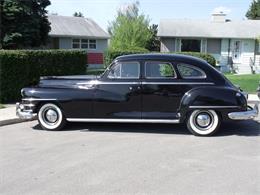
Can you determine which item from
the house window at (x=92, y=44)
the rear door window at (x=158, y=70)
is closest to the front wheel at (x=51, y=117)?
the rear door window at (x=158, y=70)

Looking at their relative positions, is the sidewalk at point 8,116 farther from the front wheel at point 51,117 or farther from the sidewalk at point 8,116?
the front wheel at point 51,117

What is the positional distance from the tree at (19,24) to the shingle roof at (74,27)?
1072 cm

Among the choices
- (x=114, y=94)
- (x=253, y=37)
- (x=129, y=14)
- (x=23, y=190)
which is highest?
(x=129, y=14)

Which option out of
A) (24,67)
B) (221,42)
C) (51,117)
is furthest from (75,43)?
(51,117)

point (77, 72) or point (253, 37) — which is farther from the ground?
point (253, 37)

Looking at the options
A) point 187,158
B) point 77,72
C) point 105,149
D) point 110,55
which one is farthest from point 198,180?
point 110,55

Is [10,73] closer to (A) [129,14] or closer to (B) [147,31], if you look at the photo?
(B) [147,31]

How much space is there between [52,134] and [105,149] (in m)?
1.82

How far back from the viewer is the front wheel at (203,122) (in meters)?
8.90

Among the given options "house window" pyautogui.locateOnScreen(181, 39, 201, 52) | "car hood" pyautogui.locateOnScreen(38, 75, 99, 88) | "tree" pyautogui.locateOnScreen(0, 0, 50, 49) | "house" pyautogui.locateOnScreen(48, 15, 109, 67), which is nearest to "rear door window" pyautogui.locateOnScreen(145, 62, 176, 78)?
"car hood" pyautogui.locateOnScreen(38, 75, 99, 88)

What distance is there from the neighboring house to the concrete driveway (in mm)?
27068

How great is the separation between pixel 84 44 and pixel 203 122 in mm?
34078

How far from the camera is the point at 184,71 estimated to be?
9203 mm

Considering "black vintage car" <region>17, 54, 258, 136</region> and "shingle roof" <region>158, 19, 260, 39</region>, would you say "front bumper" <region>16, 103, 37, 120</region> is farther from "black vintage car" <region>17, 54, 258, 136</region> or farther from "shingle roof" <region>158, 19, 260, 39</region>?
"shingle roof" <region>158, 19, 260, 39</region>
